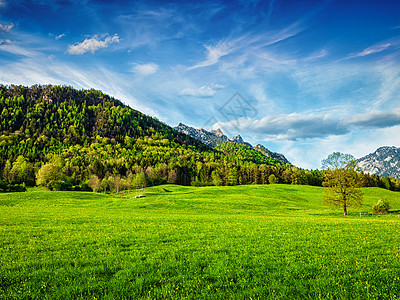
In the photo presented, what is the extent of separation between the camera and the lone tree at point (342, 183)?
46.8m

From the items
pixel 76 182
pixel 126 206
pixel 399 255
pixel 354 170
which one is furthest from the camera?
pixel 76 182

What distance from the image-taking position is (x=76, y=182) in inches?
5433

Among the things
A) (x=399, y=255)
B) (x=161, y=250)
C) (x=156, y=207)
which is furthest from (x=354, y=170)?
(x=161, y=250)

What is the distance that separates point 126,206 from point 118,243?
1536 inches

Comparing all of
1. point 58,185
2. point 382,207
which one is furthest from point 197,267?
point 58,185

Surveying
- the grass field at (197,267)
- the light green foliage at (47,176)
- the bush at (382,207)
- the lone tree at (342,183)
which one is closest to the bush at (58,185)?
the light green foliage at (47,176)

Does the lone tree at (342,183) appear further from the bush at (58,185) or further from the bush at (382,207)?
the bush at (58,185)

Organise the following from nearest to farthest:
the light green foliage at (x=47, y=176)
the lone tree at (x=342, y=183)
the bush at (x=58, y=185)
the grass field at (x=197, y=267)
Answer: the grass field at (x=197, y=267)
the lone tree at (x=342, y=183)
the bush at (x=58, y=185)
the light green foliage at (x=47, y=176)

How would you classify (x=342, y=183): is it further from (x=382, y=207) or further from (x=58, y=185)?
(x=58, y=185)

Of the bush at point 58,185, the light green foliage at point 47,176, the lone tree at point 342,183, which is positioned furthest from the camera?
Result: the light green foliage at point 47,176

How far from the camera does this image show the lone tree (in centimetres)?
4678

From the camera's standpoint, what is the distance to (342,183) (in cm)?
4731

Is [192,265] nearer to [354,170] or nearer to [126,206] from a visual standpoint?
[126,206]

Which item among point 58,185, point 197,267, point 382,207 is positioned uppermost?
point 197,267
